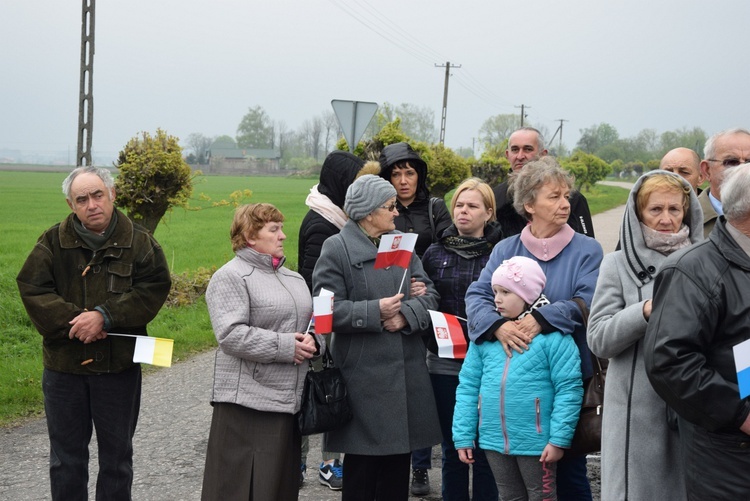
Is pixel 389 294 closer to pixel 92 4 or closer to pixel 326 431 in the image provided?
pixel 326 431

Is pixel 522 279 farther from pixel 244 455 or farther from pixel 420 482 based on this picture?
pixel 420 482

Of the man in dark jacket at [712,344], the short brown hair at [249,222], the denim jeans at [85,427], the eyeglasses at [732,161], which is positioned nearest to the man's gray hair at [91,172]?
the short brown hair at [249,222]

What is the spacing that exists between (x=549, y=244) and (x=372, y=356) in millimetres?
Answer: 1072

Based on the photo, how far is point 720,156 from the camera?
4750mm

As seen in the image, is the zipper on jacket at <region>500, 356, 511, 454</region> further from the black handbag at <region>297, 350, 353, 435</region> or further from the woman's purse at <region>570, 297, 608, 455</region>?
the black handbag at <region>297, 350, 353, 435</region>

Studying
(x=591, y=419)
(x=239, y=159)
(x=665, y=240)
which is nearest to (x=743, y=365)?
(x=665, y=240)

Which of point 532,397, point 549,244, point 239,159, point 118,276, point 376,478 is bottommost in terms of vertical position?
point 376,478

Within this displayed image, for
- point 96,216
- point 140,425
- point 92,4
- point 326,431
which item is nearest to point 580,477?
point 326,431

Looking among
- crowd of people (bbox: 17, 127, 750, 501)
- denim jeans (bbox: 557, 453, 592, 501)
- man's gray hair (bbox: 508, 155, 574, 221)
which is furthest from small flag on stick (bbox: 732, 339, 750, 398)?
man's gray hair (bbox: 508, 155, 574, 221)

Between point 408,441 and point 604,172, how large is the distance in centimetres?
7533

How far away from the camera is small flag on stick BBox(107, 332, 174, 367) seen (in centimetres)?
426

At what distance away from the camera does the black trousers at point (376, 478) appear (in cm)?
443

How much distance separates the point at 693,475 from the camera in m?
2.87

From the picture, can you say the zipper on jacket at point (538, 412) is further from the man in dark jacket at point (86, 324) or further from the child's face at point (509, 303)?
the man in dark jacket at point (86, 324)
